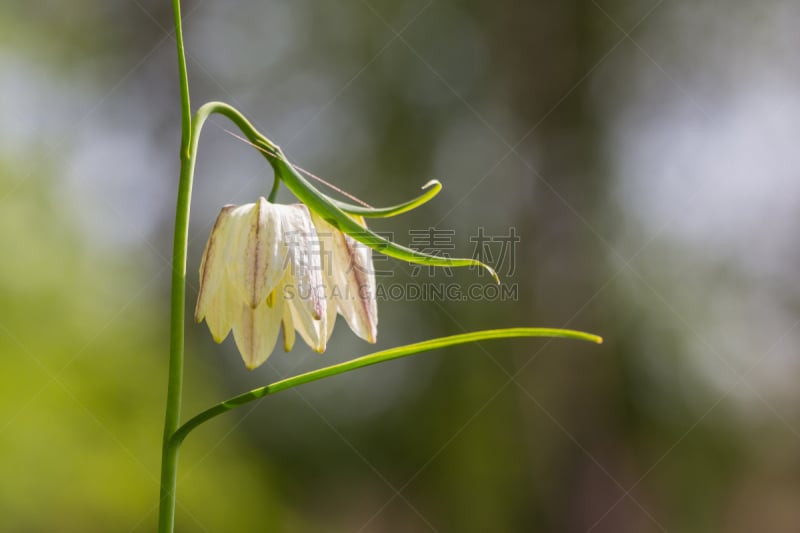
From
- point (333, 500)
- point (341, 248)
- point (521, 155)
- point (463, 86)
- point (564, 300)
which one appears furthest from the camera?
point (333, 500)

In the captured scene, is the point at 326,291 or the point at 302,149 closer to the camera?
the point at 326,291

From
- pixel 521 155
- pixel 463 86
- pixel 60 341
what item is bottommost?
pixel 60 341

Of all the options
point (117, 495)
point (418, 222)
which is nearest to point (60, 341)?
point (117, 495)

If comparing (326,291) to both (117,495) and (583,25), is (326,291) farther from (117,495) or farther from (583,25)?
(583,25)

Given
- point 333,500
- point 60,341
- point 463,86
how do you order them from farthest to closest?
point 333,500
point 463,86
point 60,341

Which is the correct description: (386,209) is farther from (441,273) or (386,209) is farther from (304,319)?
(441,273)

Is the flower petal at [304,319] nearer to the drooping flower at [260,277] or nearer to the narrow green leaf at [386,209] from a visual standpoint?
the drooping flower at [260,277]

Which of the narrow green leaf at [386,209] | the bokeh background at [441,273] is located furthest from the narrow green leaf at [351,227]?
the bokeh background at [441,273]
